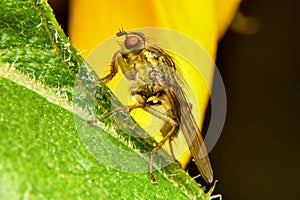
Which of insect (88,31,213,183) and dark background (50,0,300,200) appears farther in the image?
dark background (50,0,300,200)

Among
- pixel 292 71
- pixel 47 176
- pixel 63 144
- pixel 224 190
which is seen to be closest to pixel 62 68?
pixel 63 144

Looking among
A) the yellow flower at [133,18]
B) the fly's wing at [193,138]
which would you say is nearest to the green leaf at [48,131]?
the fly's wing at [193,138]

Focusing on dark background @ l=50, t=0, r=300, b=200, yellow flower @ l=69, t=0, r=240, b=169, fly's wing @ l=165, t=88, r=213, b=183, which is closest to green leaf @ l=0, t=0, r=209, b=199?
fly's wing @ l=165, t=88, r=213, b=183

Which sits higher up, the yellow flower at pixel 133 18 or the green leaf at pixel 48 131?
the green leaf at pixel 48 131

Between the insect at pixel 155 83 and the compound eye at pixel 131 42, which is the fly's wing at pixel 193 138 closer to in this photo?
the insect at pixel 155 83

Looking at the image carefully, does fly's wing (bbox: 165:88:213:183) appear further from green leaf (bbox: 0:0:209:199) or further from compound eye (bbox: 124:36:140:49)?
green leaf (bbox: 0:0:209:199)
